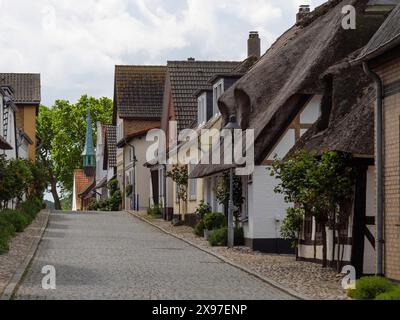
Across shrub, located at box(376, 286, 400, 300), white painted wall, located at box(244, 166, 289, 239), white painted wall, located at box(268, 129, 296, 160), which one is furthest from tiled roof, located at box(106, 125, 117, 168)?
shrub, located at box(376, 286, 400, 300)

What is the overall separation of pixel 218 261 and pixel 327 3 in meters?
9.05

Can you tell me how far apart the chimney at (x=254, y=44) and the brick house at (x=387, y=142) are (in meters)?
29.6

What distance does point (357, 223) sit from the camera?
20266mm

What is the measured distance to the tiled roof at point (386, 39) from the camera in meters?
16.6

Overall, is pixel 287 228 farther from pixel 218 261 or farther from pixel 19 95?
pixel 19 95

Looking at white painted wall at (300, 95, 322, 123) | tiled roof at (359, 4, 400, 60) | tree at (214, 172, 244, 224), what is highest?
tiled roof at (359, 4, 400, 60)

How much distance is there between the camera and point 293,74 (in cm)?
2880

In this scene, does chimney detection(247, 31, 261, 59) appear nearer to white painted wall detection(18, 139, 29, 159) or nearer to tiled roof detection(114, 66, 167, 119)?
tiled roof detection(114, 66, 167, 119)

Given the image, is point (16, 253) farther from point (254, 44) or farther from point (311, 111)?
point (254, 44)

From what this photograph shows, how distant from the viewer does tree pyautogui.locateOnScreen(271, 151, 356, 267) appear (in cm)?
2012

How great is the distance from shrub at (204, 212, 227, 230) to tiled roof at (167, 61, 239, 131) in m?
13.9

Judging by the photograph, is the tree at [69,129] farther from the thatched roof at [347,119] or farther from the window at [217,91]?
the thatched roof at [347,119]

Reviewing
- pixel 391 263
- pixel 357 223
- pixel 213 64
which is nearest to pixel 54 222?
pixel 213 64

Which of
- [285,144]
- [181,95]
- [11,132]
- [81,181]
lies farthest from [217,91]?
[81,181]
